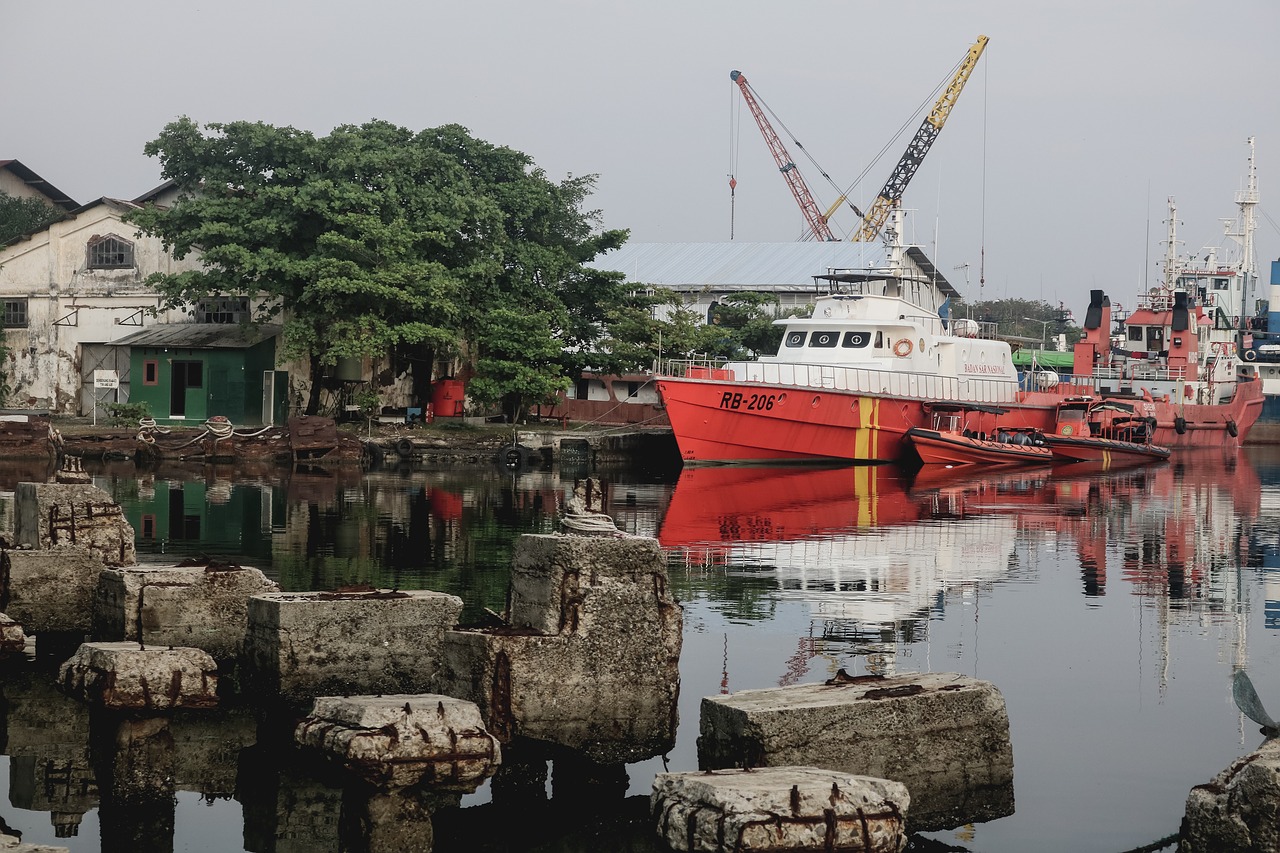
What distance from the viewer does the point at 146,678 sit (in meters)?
9.02

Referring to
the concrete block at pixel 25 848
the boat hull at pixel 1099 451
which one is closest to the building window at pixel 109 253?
the boat hull at pixel 1099 451

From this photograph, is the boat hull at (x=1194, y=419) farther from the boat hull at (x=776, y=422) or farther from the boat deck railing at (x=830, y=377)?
the boat hull at (x=776, y=422)

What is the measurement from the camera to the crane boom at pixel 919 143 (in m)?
79.2

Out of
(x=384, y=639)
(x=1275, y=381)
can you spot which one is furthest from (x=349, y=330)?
(x=1275, y=381)

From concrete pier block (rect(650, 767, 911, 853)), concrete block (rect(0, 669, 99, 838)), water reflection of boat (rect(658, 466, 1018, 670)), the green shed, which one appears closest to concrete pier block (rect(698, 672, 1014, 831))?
concrete pier block (rect(650, 767, 911, 853))

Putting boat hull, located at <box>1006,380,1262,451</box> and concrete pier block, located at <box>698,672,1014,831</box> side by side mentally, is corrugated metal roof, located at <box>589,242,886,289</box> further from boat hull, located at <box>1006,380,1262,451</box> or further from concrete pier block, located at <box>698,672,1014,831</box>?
concrete pier block, located at <box>698,672,1014,831</box>

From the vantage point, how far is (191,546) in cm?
1822

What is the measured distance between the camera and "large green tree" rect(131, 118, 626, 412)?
128 feet

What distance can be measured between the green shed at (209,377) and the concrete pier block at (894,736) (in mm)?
36350

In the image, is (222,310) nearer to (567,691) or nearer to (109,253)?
(109,253)

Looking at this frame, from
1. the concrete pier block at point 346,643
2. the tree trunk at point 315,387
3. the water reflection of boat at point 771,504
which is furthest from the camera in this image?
the tree trunk at point 315,387

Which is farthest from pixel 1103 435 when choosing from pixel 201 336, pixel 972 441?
pixel 201 336

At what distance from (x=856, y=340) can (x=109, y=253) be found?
2158 centimetres

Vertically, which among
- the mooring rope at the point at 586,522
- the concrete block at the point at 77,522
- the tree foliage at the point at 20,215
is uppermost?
the tree foliage at the point at 20,215
